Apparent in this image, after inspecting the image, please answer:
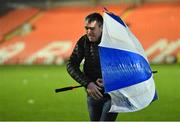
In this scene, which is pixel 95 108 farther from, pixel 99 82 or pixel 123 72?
pixel 123 72

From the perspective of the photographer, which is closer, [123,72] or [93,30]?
[123,72]

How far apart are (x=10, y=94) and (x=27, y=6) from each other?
968 inches

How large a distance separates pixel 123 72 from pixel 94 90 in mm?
417

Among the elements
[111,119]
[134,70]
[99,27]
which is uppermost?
[99,27]

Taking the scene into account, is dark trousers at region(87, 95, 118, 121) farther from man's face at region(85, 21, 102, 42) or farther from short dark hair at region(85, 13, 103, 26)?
short dark hair at region(85, 13, 103, 26)

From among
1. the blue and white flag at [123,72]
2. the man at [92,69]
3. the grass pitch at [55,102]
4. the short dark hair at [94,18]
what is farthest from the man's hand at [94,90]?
the grass pitch at [55,102]

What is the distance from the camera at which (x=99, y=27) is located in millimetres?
5340

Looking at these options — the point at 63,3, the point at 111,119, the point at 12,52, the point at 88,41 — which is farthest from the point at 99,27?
the point at 63,3

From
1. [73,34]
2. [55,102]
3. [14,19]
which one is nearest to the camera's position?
[55,102]

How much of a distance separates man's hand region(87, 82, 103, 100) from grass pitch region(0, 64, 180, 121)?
493cm

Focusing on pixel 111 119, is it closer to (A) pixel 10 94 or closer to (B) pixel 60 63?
(A) pixel 10 94

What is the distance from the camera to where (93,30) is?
5.31 m

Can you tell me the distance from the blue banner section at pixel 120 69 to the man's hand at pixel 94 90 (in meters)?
0.28

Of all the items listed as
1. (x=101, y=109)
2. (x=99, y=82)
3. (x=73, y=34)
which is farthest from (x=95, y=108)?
(x=73, y=34)
